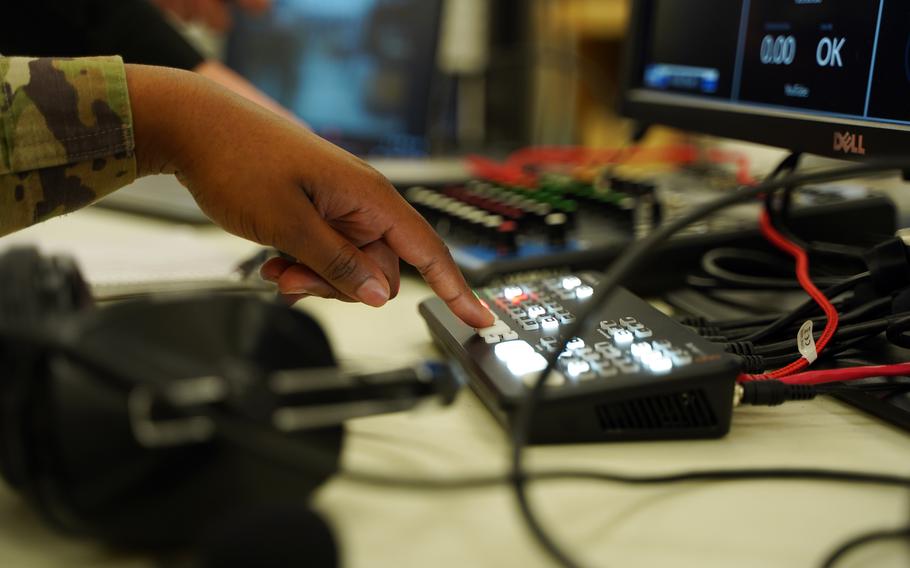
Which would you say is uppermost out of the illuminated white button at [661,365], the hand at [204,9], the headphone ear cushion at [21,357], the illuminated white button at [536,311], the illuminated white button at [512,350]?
the hand at [204,9]

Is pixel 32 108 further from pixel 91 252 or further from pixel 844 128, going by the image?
pixel 844 128

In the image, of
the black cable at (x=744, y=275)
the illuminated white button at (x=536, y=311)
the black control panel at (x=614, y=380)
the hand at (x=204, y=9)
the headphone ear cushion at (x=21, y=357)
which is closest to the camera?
the headphone ear cushion at (x=21, y=357)

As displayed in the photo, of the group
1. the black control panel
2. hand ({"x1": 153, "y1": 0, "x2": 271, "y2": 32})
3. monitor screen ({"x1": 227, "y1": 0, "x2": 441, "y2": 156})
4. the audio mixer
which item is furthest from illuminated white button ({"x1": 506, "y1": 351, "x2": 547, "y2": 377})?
hand ({"x1": 153, "y1": 0, "x2": 271, "y2": 32})

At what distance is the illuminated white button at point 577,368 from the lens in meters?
0.40

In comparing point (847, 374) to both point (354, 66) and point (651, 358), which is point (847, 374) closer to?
point (651, 358)

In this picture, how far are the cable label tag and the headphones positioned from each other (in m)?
0.32

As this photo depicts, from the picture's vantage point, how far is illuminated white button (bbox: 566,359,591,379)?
400mm

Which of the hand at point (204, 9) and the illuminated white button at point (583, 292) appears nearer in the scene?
the illuminated white button at point (583, 292)

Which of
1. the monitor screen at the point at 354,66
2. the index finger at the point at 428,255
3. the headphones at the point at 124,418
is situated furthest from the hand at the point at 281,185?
the monitor screen at the point at 354,66

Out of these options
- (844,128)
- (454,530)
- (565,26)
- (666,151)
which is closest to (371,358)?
(454,530)

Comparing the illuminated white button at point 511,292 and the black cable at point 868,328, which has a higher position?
the black cable at point 868,328

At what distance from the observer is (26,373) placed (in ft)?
0.88

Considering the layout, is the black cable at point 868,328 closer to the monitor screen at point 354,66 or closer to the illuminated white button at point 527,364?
the illuminated white button at point 527,364

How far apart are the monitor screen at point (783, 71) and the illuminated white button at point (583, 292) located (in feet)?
0.66
